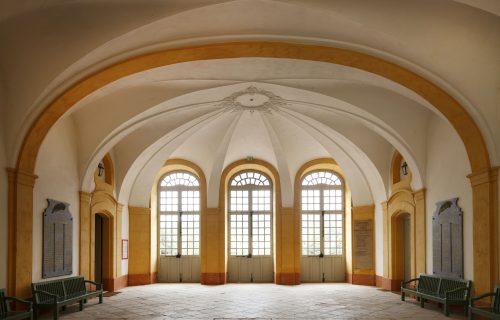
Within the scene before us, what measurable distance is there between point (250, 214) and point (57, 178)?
927 centimetres

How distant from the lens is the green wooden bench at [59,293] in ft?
37.1

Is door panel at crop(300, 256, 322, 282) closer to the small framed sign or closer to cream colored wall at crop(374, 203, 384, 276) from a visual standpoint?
cream colored wall at crop(374, 203, 384, 276)

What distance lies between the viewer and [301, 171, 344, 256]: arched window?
2073 centimetres

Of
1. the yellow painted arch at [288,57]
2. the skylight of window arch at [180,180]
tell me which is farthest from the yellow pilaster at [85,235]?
the skylight of window arch at [180,180]

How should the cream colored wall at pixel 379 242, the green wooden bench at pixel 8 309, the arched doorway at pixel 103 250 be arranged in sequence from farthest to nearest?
the cream colored wall at pixel 379 242, the arched doorway at pixel 103 250, the green wooden bench at pixel 8 309

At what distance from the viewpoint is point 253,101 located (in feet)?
51.2

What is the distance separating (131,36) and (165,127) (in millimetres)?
7485

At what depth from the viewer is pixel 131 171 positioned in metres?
17.9

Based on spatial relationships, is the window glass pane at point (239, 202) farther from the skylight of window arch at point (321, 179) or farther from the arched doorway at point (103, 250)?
the arched doorway at point (103, 250)

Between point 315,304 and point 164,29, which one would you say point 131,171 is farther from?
point 164,29

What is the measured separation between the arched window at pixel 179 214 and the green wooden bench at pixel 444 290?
9.20m

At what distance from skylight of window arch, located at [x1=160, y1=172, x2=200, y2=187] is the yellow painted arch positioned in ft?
34.5

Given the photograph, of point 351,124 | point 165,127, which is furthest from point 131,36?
point 351,124

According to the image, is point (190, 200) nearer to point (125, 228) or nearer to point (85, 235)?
point (125, 228)
